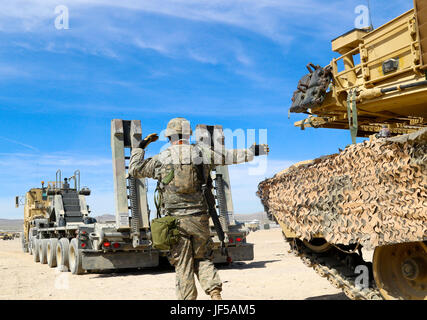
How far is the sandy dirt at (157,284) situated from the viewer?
24.3ft

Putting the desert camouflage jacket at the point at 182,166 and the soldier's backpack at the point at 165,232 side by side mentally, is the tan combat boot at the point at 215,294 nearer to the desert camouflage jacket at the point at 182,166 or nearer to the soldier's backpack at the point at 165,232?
the soldier's backpack at the point at 165,232

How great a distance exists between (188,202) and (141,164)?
2.09 ft

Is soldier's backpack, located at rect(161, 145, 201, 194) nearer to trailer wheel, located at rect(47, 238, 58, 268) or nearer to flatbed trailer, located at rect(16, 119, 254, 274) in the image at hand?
flatbed trailer, located at rect(16, 119, 254, 274)

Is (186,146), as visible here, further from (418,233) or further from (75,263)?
(75,263)

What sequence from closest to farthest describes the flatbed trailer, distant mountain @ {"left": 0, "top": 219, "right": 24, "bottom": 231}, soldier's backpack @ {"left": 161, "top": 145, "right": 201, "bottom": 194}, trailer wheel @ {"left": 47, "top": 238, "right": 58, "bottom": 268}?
soldier's backpack @ {"left": 161, "top": 145, "right": 201, "bottom": 194}, the flatbed trailer, trailer wheel @ {"left": 47, "top": 238, "right": 58, "bottom": 268}, distant mountain @ {"left": 0, "top": 219, "right": 24, "bottom": 231}

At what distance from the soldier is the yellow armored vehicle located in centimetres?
97

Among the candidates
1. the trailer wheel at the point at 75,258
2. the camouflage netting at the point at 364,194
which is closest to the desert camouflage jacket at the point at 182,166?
the camouflage netting at the point at 364,194

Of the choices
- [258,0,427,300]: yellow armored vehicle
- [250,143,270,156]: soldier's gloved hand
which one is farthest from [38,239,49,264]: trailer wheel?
[250,143,270,156]: soldier's gloved hand

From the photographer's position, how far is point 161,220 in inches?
186

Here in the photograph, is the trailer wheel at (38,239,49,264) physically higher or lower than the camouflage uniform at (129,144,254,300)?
lower

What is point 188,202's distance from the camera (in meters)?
4.90

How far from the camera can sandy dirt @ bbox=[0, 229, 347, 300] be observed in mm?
7392

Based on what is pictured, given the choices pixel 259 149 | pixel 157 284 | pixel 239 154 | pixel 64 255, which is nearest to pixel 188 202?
pixel 239 154

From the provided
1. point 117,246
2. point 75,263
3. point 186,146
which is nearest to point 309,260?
point 186,146
